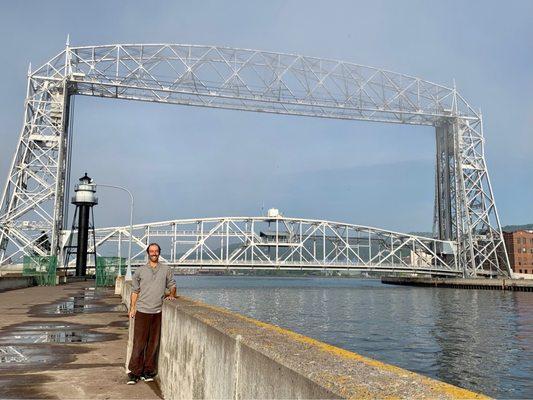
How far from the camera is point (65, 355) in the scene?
10.4m

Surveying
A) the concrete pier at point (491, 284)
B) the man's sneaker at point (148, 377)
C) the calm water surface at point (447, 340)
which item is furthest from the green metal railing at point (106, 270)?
the concrete pier at point (491, 284)

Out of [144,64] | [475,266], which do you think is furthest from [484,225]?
[144,64]

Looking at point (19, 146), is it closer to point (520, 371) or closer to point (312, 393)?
point (520, 371)

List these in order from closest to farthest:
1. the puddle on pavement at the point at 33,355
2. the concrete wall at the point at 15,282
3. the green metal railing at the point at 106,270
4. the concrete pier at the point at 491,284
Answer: the puddle on pavement at the point at 33,355, the concrete wall at the point at 15,282, the green metal railing at the point at 106,270, the concrete pier at the point at 491,284

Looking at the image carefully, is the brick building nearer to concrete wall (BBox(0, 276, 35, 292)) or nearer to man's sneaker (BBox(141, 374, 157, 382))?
concrete wall (BBox(0, 276, 35, 292))

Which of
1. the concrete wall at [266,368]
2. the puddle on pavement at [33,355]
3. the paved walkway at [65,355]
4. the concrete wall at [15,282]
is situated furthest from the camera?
the concrete wall at [15,282]

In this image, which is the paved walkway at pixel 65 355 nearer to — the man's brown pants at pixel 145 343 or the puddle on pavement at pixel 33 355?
the puddle on pavement at pixel 33 355

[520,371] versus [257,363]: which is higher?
[257,363]

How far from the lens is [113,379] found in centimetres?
828

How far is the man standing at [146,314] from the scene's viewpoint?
7.57m

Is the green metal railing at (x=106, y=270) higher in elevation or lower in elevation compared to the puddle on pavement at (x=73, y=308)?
higher

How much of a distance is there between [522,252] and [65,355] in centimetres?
13572

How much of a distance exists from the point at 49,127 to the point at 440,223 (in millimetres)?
69350

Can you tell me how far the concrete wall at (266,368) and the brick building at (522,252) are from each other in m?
Answer: 136
